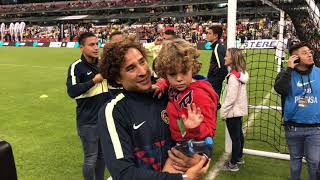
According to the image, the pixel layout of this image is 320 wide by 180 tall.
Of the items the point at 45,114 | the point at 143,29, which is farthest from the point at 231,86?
the point at 143,29

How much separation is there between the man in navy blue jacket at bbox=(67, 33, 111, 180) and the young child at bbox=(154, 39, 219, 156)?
2530 mm

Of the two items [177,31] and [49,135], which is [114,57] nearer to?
[49,135]

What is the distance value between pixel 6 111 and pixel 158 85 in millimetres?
9374

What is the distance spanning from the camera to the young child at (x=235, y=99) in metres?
5.71

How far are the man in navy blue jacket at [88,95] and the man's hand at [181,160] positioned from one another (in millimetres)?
2695

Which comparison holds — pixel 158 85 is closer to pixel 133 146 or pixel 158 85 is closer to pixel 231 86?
pixel 133 146

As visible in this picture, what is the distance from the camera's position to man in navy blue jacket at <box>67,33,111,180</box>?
4.75 m

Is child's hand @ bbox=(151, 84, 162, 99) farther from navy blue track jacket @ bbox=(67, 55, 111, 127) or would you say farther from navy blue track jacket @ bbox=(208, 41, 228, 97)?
navy blue track jacket @ bbox=(208, 41, 228, 97)

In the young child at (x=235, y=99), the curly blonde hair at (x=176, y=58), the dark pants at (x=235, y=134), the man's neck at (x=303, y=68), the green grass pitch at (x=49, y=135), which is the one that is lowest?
the green grass pitch at (x=49, y=135)

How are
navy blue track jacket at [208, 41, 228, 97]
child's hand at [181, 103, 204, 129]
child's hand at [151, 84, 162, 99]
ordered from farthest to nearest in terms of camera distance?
navy blue track jacket at [208, 41, 228, 97], child's hand at [151, 84, 162, 99], child's hand at [181, 103, 204, 129]

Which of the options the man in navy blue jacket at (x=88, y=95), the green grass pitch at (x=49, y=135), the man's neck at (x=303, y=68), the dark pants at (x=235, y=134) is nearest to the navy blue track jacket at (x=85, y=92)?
the man in navy blue jacket at (x=88, y=95)

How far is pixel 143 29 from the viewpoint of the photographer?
44750mm

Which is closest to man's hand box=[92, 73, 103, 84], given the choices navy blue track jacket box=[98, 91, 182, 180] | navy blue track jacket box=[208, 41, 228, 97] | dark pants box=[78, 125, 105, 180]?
dark pants box=[78, 125, 105, 180]

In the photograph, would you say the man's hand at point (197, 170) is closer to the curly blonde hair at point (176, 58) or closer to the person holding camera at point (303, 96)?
the curly blonde hair at point (176, 58)
